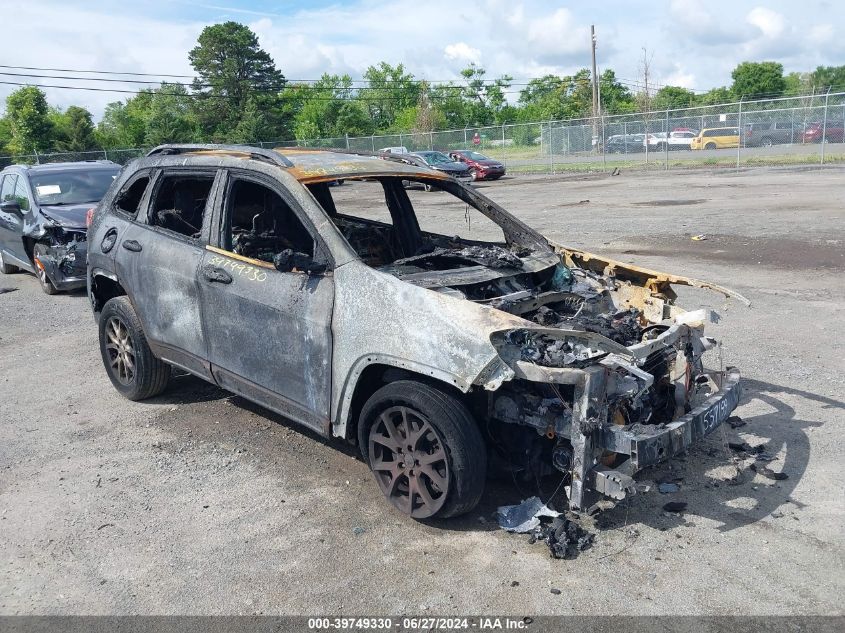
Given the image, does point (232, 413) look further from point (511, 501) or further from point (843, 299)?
point (843, 299)

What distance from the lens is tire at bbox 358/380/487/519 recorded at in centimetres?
366

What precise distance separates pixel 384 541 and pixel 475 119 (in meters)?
80.1

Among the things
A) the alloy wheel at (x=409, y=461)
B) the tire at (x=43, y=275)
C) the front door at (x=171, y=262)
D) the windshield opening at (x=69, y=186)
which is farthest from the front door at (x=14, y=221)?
the alloy wheel at (x=409, y=461)

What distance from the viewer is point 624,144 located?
3553cm

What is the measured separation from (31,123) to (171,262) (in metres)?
55.5

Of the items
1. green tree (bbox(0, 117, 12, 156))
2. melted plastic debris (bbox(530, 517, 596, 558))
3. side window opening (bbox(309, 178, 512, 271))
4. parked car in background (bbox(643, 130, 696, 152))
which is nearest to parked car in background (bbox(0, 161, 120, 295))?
side window opening (bbox(309, 178, 512, 271))

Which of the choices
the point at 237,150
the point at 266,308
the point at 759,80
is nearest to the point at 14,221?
the point at 237,150

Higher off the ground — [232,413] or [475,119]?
[475,119]

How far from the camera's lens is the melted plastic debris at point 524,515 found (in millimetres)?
3844

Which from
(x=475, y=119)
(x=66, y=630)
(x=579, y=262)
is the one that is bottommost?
(x=66, y=630)

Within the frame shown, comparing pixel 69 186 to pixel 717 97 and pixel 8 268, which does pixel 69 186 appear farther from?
pixel 717 97

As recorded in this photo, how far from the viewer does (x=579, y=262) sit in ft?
17.7

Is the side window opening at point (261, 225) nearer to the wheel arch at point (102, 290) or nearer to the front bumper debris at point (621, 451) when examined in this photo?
the wheel arch at point (102, 290)

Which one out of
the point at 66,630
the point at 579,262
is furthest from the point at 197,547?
the point at 579,262
